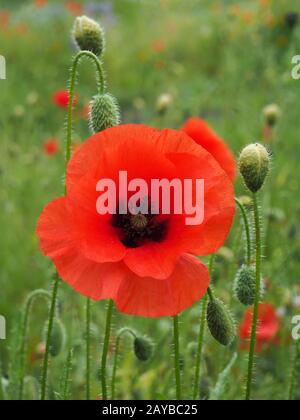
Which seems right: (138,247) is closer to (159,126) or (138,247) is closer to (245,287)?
(245,287)

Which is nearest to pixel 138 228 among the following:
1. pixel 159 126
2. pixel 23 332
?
pixel 23 332

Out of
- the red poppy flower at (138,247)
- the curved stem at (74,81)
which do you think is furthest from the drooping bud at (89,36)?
the red poppy flower at (138,247)

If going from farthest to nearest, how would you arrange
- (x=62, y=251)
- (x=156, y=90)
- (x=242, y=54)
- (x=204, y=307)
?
1. (x=156, y=90)
2. (x=242, y=54)
3. (x=204, y=307)
4. (x=62, y=251)

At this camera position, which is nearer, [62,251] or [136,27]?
[62,251]

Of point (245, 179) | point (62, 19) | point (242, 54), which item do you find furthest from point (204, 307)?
point (62, 19)

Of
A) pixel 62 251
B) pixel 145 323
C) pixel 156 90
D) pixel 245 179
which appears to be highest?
pixel 156 90

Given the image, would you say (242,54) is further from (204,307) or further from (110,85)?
(204,307)
